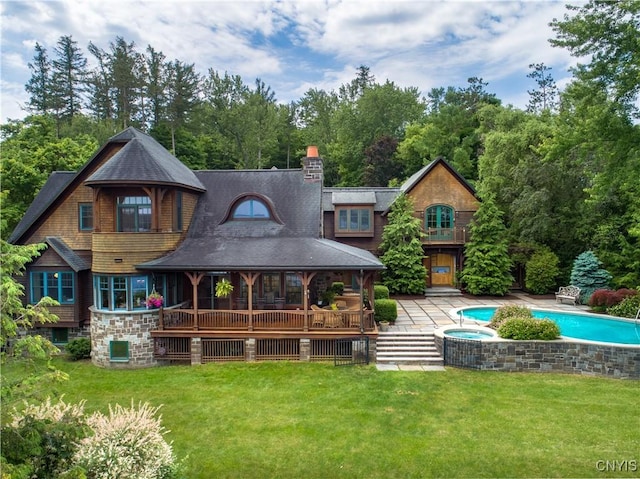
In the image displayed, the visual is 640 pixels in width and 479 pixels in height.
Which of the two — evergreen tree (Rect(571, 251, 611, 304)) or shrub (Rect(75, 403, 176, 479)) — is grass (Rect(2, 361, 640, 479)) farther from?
evergreen tree (Rect(571, 251, 611, 304))

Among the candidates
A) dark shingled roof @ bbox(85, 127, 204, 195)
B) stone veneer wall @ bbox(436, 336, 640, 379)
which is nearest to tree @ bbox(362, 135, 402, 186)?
dark shingled roof @ bbox(85, 127, 204, 195)

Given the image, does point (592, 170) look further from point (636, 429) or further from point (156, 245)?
point (156, 245)

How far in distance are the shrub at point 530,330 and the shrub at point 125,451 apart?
10803 millimetres

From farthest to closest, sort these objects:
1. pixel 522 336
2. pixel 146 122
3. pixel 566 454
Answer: pixel 146 122 → pixel 522 336 → pixel 566 454

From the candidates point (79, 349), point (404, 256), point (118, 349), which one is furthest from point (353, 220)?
point (79, 349)

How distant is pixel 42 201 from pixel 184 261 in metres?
8.31

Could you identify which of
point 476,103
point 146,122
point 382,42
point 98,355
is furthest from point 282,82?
point 98,355

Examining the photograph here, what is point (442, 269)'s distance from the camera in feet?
84.8

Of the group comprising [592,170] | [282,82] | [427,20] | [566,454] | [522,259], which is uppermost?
[282,82]

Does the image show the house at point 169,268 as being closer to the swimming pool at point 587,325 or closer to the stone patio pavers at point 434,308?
the stone patio pavers at point 434,308

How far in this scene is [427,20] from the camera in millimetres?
14562

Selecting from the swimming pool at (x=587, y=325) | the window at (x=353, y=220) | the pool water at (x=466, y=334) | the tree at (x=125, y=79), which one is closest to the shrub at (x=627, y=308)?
the swimming pool at (x=587, y=325)

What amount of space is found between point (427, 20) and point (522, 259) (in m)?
15.3

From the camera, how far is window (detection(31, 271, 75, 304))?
50.9 ft
